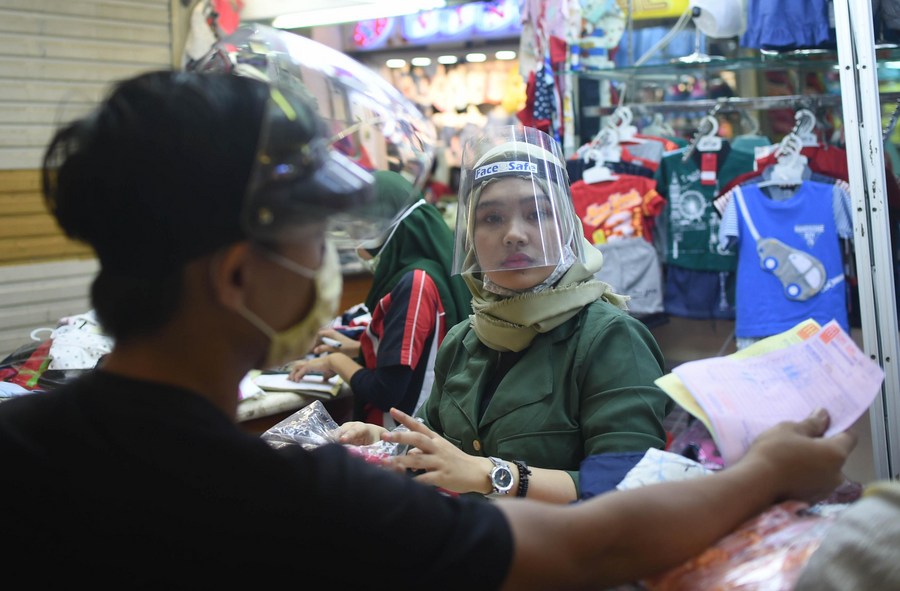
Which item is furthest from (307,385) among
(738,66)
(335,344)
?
(738,66)

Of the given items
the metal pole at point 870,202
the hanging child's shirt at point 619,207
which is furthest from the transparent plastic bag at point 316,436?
the hanging child's shirt at point 619,207

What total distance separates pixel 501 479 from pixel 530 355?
1.25 feet

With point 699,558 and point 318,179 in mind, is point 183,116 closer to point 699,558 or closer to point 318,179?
point 318,179

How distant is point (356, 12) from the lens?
5.30 metres

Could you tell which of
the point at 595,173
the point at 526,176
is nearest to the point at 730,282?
the point at 595,173

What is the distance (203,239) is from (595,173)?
4.05 metres

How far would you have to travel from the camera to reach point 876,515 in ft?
3.35

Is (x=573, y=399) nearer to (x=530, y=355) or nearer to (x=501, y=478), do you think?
(x=530, y=355)

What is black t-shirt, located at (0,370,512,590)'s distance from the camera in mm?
914

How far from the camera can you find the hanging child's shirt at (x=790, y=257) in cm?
404

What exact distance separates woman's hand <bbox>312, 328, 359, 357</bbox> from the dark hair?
2808 mm

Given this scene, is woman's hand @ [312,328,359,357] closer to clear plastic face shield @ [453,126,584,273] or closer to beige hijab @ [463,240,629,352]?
clear plastic face shield @ [453,126,584,273]

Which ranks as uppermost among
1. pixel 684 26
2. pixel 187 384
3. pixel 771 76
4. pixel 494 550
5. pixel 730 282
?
pixel 684 26

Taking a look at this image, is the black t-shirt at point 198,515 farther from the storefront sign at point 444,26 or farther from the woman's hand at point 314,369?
the storefront sign at point 444,26
